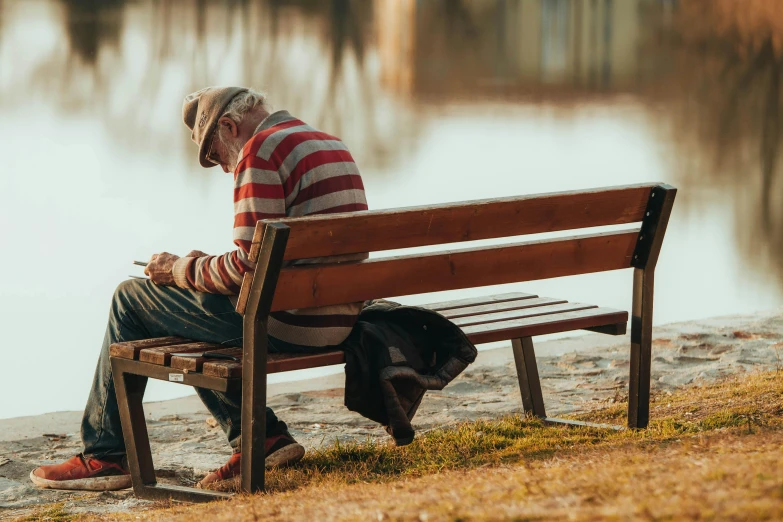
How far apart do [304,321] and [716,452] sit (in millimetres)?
1431

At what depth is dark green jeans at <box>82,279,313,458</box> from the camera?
4.40 m

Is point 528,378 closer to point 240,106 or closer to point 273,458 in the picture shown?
point 273,458

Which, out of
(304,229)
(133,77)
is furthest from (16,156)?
(304,229)

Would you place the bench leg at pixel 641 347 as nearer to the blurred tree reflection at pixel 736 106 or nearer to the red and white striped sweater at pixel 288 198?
the red and white striped sweater at pixel 288 198

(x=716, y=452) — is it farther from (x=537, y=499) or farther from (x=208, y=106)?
(x=208, y=106)

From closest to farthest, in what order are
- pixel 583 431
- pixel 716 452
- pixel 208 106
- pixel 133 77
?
pixel 716 452 → pixel 208 106 → pixel 583 431 → pixel 133 77

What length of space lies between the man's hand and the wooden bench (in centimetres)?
22

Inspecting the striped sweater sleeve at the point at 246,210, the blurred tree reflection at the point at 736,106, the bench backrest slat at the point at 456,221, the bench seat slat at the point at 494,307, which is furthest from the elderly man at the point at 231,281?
the blurred tree reflection at the point at 736,106

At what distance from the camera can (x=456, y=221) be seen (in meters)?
4.36

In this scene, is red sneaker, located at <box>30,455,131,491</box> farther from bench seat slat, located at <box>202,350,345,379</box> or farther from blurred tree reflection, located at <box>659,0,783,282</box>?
A: blurred tree reflection, located at <box>659,0,783,282</box>

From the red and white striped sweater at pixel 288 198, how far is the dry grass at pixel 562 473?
565 millimetres

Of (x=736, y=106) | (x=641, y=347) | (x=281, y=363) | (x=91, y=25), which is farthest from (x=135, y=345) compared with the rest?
(x=91, y=25)

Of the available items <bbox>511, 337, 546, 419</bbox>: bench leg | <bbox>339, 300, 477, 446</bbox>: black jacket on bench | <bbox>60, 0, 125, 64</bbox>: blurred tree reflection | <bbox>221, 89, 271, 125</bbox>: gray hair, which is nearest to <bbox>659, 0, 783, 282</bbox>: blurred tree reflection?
<bbox>511, 337, 546, 419</bbox>: bench leg

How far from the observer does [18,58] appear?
21719 millimetres
